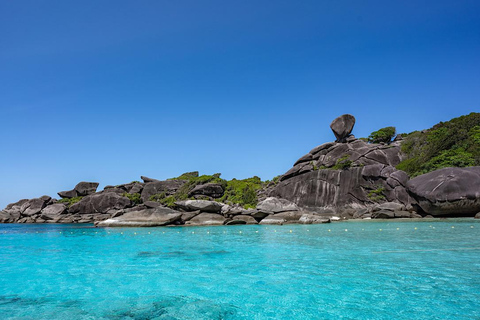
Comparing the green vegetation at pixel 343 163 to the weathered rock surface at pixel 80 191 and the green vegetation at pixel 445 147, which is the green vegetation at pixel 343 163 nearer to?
the green vegetation at pixel 445 147

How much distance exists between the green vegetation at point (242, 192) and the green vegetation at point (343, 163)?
40.9 ft

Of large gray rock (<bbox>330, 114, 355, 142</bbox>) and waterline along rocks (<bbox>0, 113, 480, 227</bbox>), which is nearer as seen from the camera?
waterline along rocks (<bbox>0, 113, 480, 227</bbox>)

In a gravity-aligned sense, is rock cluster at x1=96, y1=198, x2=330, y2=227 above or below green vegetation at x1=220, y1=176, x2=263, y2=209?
below

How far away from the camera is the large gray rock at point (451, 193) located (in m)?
24.5

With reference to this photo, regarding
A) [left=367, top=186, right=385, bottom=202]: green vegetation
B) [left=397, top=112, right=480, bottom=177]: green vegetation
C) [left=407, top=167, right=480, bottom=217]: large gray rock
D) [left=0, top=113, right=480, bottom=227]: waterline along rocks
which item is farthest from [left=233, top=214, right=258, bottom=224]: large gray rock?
[left=397, top=112, right=480, bottom=177]: green vegetation

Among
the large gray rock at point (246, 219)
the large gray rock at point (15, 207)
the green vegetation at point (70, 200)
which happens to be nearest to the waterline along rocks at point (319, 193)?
the large gray rock at point (246, 219)

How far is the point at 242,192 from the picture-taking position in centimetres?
4606

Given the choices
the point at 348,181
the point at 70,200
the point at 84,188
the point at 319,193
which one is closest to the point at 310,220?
the point at 319,193

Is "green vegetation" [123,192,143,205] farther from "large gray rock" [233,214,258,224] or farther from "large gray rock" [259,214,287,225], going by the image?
"large gray rock" [259,214,287,225]

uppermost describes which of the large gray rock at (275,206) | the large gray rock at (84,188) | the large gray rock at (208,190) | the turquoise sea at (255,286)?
the large gray rock at (84,188)

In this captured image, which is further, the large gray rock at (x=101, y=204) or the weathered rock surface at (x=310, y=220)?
the large gray rock at (x=101, y=204)

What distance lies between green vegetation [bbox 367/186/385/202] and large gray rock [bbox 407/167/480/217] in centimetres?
711

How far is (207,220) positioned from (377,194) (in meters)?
20.4

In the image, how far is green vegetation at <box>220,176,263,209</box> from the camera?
4402cm
